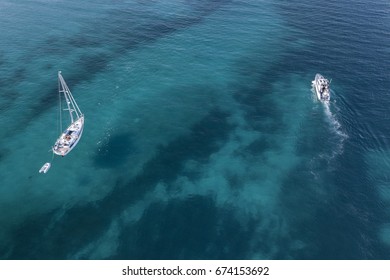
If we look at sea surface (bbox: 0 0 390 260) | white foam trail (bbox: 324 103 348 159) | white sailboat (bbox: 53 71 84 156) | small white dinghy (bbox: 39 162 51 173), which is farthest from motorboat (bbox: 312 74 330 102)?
small white dinghy (bbox: 39 162 51 173)

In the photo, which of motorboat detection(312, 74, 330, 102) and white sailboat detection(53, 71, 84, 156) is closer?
white sailboat detection(53, 71, 84, 156)

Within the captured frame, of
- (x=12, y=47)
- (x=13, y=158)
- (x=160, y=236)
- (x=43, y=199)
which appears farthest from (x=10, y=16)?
(x=160, y=236)

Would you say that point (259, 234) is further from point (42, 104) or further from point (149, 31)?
point (149, 31)

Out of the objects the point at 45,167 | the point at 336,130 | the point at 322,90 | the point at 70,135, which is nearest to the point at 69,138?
the point at 70,135

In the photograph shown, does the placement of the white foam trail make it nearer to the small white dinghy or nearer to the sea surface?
the sea surface

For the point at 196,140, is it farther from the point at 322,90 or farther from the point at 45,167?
the point at 322,90

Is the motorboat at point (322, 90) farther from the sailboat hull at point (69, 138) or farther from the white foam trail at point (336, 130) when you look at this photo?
the sailboat hull at point (69, 138)

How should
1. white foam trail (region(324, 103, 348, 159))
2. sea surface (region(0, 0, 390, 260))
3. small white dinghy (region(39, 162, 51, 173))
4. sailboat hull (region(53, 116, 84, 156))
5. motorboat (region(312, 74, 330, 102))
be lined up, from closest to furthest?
sea surface (region(0, 0, 390, 260)) → small white dinghy (region(39, 162, 51, 173)) → sailboat hull (region(53, 116, 84, 156)) → white foam trail (region(324, 103, 348, 159)) → motorboat (region(312, 74, 330, 102))
